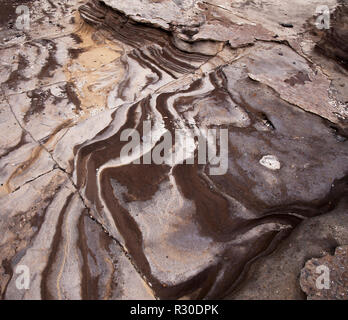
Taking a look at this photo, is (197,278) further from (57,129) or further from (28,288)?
(57,129)

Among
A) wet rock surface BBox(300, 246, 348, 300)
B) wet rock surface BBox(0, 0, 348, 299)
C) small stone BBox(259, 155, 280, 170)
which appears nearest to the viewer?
wet rock surface BBox(300, 246, 348, 300)

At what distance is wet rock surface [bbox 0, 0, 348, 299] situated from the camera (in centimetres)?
192

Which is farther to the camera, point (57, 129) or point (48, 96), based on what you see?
point (48, 96)

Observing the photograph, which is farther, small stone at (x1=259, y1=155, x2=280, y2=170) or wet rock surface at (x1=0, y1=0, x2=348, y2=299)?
small stone at (x1=259, y1=155, x2=280, y2=170)

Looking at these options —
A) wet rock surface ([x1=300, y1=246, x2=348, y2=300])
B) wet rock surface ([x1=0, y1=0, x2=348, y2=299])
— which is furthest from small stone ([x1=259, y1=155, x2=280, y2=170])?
wet rock surface ([x1=300, y1=246, x2=348, y2=300])

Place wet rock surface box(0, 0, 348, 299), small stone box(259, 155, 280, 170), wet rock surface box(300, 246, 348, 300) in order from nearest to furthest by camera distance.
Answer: wet rock surface box(300, 246, 348, 300)
wet rock surface box(0, 0, 348, 299)
small stone box(259, 155, 280, 170)

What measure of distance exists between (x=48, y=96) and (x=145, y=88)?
1046 millimetres

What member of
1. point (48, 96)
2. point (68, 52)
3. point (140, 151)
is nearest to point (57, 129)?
point (48, 96)

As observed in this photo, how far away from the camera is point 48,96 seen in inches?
124

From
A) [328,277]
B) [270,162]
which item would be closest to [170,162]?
[270,162]

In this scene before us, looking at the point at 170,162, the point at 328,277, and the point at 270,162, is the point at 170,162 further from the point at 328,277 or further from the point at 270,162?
the point at 328,277

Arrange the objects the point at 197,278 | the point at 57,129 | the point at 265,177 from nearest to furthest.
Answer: the point at 197,278, the point at 265,177, the point at 57,129

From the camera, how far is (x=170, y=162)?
2.45 meters

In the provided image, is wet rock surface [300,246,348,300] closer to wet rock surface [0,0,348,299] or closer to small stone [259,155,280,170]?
wet rock surface [0,0,348,299]
